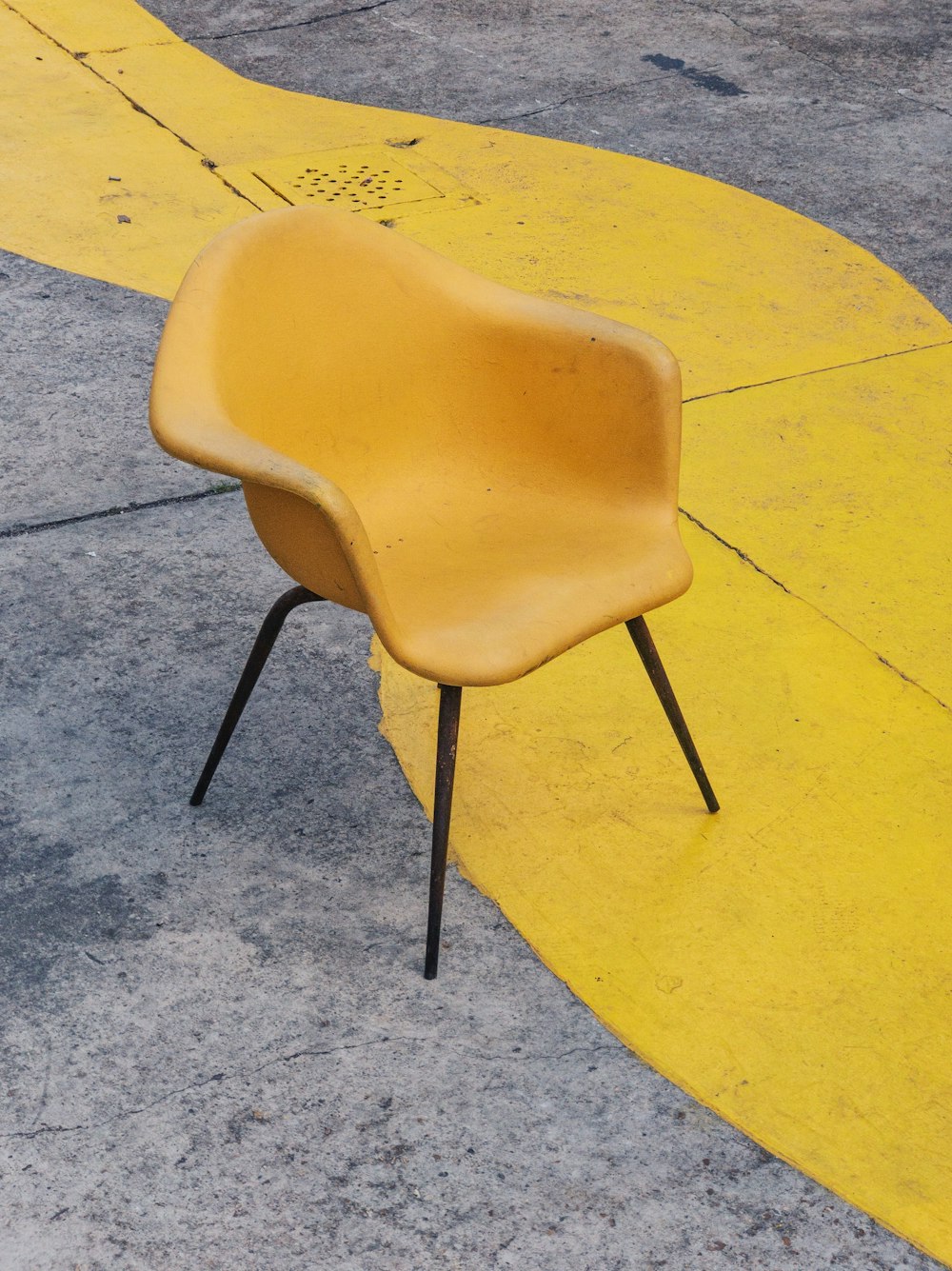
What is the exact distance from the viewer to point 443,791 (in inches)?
88.8

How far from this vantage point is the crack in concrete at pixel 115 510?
340 cm

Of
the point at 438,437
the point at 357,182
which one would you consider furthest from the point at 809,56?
Result: the point at 438,437

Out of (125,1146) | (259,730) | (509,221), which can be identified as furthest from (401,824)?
(509,221)

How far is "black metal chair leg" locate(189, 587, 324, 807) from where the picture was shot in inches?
96.8

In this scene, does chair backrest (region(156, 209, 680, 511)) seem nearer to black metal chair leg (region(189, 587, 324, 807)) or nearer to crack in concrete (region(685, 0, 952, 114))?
black metal chair leg (region(189, 587, 324, 807))

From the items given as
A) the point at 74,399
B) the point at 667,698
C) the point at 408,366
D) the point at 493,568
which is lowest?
the point at 74,399

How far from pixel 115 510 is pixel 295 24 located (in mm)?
4114

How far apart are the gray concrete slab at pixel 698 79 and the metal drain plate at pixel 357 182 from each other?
614 millimetres

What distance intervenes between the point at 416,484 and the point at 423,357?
0.23 meters

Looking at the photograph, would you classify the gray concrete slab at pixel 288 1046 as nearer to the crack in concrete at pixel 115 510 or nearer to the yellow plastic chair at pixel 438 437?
the yellow plastic chair at pixel 438 437

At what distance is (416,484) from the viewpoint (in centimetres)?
268

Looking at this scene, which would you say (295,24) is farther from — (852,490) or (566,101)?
(852,490)

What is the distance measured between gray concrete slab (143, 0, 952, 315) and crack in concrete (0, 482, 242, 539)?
2.42 metres

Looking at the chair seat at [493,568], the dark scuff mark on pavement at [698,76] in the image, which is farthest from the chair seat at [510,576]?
the dark scuff mark on pavement at [698,76]
